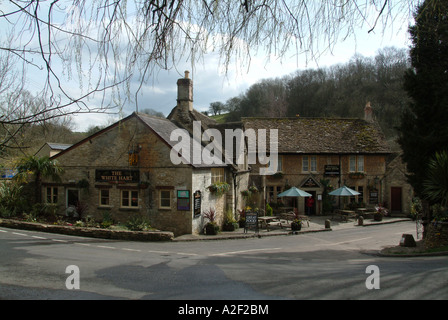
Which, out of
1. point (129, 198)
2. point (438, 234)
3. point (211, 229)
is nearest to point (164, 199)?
point (129, 198)

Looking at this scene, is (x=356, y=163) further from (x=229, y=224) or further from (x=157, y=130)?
(x=157, y=130)

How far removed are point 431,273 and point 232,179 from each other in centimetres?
1607

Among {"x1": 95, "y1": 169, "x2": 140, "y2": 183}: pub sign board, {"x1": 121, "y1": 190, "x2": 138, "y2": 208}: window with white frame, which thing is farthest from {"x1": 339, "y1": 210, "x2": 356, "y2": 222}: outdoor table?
{"x1": 95, "y1": 169, "x2": 140, "y2": 183}: pub sign board

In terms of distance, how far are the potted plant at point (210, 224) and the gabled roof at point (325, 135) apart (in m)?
12.8

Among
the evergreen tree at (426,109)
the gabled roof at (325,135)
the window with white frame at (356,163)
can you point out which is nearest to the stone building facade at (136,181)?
the evergreen tree at (426,109)

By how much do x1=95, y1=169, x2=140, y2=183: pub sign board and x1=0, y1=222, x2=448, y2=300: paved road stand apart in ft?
16.0

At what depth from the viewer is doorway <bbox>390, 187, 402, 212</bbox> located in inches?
1238

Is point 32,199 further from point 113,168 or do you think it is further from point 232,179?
point 232,179

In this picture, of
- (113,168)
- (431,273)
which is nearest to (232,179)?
(113,168)

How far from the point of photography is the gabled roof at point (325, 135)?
103 feet

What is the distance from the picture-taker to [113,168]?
66.5 feet

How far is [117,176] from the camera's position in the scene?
20.1 meters

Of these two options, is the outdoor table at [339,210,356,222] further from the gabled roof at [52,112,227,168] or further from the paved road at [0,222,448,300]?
the paved road at [0,222,448,300]

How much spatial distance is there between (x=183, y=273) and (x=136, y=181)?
11.6 m
